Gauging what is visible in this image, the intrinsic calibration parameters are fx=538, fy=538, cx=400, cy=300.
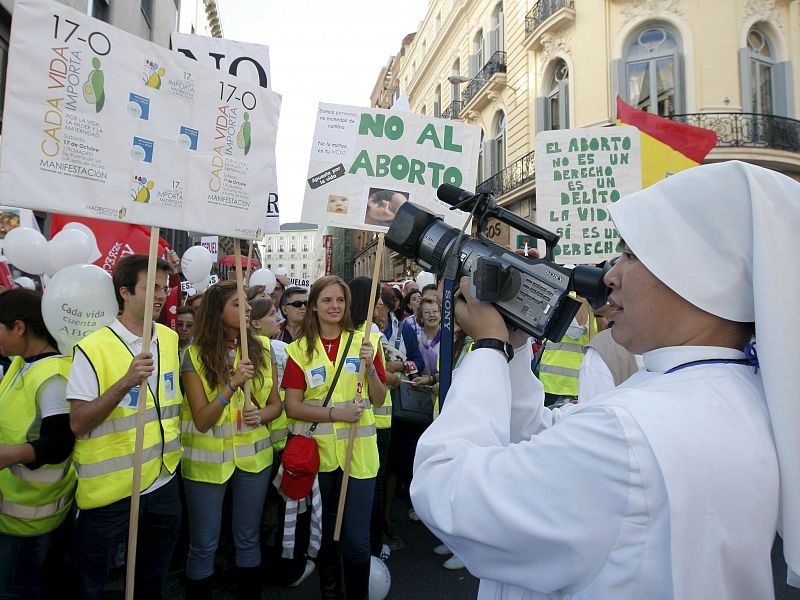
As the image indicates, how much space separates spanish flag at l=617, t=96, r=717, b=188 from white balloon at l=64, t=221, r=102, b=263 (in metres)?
5.24

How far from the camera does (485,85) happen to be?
1975cm

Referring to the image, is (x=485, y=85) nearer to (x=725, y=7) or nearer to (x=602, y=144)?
(x=725, y=7)

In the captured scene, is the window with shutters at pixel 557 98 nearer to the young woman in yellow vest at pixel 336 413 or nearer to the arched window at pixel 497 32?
the arched window at pixel 497 32

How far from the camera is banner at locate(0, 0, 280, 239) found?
7.54 feet

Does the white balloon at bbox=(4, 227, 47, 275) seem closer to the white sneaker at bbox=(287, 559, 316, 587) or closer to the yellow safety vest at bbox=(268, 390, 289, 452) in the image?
the yellow safety vest at bbox=(268, 390, 289, 452)

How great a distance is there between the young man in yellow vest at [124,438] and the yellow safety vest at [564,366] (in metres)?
3.37

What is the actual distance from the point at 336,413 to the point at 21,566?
5.30ft

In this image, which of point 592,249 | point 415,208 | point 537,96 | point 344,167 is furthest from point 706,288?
point 537,96

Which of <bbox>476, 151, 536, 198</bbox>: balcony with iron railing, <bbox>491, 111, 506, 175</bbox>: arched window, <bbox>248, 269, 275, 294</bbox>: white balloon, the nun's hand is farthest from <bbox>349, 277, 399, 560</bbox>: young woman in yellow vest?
<bbox>491, 111, 506, 175</bbox>: arched window

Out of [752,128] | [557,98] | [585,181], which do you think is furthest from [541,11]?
[585,181]

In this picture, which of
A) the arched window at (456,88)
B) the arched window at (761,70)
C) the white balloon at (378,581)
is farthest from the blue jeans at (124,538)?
the arched window at (456,88)

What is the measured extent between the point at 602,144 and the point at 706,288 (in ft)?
14.4

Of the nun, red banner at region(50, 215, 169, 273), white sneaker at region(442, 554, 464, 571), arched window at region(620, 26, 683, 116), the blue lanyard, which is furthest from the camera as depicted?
arched window at region(620, 26, 683, 116)

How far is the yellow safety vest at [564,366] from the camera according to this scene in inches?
194
